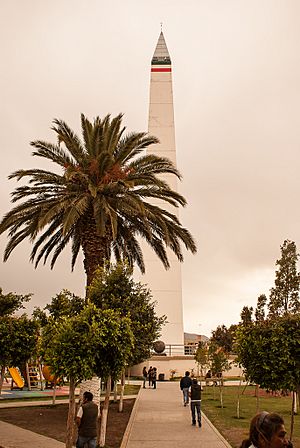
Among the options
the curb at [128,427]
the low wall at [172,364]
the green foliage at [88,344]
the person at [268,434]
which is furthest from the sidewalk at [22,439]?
the low wall at [172,364]

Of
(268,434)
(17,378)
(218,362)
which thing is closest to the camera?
(268,434)

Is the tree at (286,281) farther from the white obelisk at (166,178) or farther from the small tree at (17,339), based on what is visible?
the small tree at (17,339)

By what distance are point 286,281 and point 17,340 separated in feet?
83.5

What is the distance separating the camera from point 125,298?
13.2 m

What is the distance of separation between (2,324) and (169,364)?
23.8 metres

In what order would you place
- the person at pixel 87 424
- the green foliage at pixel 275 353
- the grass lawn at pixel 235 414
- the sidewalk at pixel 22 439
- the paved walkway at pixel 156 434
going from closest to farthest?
the person at pixel 87 424
the green foliage at pixel 275 353
the sidewalk at pixel 22 439
the paved walkway at pixel 156 434
the grass lawn at pixel 235 414

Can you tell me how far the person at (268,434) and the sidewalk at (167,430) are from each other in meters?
9.36

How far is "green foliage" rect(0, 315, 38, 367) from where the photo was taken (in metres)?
16.0

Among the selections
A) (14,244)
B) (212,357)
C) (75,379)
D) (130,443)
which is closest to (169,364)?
(212,357)

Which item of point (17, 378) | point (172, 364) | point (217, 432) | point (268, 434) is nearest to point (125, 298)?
point (217, 432)

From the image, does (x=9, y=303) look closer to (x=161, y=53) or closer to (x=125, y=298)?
(x=125, y=298)

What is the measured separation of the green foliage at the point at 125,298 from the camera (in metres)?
13.1

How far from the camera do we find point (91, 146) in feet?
56.5

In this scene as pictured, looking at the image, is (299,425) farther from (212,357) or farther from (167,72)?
(167,72)
